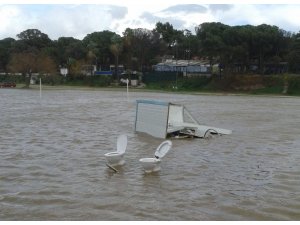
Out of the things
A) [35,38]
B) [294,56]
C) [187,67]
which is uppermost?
[35,38]

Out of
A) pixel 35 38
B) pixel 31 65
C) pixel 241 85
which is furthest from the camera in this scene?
pixel 35 38

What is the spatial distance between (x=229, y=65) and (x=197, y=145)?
195 ft

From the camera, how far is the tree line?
7006 cm

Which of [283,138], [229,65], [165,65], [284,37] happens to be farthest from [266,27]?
[283,138]

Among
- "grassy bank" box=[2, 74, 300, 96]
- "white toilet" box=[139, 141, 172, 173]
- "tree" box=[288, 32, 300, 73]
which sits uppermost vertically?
"tree" box=[288, 32, 300, 73]

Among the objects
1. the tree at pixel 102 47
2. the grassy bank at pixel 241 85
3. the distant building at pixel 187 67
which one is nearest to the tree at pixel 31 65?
the tree at pixel 102 47

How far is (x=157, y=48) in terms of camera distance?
91062 mm

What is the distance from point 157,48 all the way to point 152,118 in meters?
72.9

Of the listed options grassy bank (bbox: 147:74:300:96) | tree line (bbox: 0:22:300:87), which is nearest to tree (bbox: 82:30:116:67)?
tree line (bbox: 0:22:300:87)

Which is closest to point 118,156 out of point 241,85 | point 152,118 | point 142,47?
point 152,118

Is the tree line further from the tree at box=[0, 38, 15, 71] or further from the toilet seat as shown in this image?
the toilet seat

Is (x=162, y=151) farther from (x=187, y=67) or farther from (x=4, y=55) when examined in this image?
(x=4, y=55)

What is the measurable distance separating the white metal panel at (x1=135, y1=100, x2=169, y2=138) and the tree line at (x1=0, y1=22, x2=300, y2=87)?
50536 mm

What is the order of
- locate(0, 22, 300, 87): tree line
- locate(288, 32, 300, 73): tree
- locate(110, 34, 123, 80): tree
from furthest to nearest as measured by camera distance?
locate(110, 34, 123, 80): tree < locate(0, 22, 300, 87): tree line < locate(288, 32, 300, 73): tree
